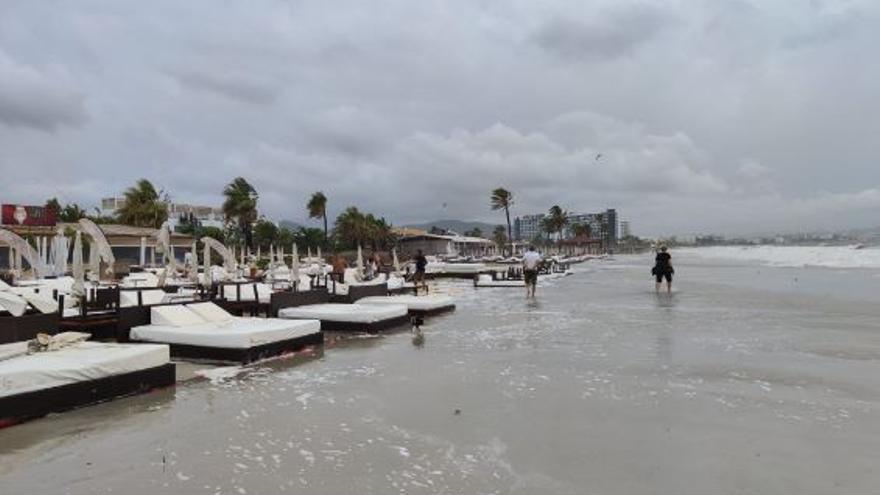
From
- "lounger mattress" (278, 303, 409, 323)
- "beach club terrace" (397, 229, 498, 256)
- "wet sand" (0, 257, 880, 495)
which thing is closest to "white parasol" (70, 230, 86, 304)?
"lounger mattress" (278, 303, 409, 323)

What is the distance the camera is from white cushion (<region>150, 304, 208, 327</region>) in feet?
32.2

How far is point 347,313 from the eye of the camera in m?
12.2

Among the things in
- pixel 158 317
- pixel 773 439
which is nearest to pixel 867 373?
pixel 773 439

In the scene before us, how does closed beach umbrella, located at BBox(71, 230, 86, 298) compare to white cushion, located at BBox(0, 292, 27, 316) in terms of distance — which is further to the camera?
closed beach umbrella, located at BBox(71, 230, 86, 298)

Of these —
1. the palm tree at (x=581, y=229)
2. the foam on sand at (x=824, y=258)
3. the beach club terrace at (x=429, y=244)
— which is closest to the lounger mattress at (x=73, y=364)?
the foam on sand at (x=824, y=258)

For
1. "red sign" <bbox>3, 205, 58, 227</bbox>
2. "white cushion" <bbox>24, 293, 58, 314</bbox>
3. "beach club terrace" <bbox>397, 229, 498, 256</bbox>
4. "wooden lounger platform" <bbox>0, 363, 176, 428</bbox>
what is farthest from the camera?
"beach club terrace" <bbox>397, 229, 498, 256</bbox>

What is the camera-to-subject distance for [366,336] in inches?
462

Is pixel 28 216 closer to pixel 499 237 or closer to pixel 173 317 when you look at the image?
pixel 173 317

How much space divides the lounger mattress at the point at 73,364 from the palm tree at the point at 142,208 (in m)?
54.2

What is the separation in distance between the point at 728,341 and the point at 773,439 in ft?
18.4

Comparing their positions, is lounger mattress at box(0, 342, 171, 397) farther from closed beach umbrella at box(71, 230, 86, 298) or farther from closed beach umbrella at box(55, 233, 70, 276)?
closed beach umbrella at box(55, 233, 70, 276)

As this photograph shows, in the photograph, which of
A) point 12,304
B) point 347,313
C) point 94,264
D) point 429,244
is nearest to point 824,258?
point 429,244

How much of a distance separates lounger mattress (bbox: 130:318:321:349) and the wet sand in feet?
1.75

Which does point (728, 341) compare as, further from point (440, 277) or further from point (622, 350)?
Result: point (440, 277)
